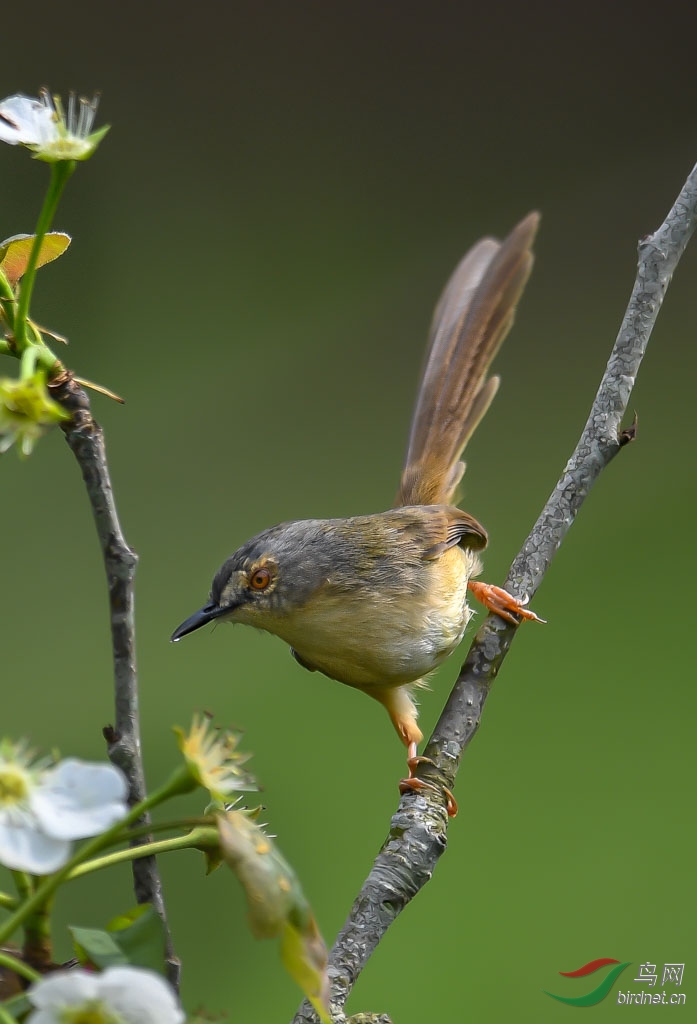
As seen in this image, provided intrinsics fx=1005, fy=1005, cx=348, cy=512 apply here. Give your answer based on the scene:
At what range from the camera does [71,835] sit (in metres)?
0.40

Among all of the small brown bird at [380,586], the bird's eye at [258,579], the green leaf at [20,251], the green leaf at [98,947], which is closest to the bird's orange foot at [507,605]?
the small brown bird at [380,586]

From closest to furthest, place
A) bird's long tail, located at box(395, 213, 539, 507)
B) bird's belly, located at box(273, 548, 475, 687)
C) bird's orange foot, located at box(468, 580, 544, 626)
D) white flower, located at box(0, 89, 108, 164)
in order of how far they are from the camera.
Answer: white flower, located at box(0, 89, 108, 164)
bird's orange foot, located at box(468, 580, 544, 626)
bird's belly, located at box(273, 548, 475, 687)
bird's long tail, located at box(395, 213, 539, 507)

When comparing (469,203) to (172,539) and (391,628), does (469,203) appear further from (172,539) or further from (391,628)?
(391,628)

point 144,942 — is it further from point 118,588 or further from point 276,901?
point 118,588

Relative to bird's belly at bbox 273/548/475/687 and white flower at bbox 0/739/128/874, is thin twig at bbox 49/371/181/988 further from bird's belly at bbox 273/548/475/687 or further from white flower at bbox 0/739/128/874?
bird's belly at bbox 273/548/475/687

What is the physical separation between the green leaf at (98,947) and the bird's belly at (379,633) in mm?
1125

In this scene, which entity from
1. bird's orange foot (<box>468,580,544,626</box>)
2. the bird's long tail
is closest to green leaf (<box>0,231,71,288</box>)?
bird's orange foot (<box>468,580,544,626</box>)

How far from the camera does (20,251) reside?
26.0 inches

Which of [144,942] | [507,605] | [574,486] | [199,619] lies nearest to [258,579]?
[199,619]

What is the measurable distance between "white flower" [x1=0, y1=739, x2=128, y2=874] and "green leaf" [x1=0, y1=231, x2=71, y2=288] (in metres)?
0.35

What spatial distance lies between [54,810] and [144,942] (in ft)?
0.39

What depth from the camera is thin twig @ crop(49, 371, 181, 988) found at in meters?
0.57

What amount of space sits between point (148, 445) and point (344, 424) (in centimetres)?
71

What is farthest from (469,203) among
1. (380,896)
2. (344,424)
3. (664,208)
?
(380,896)
